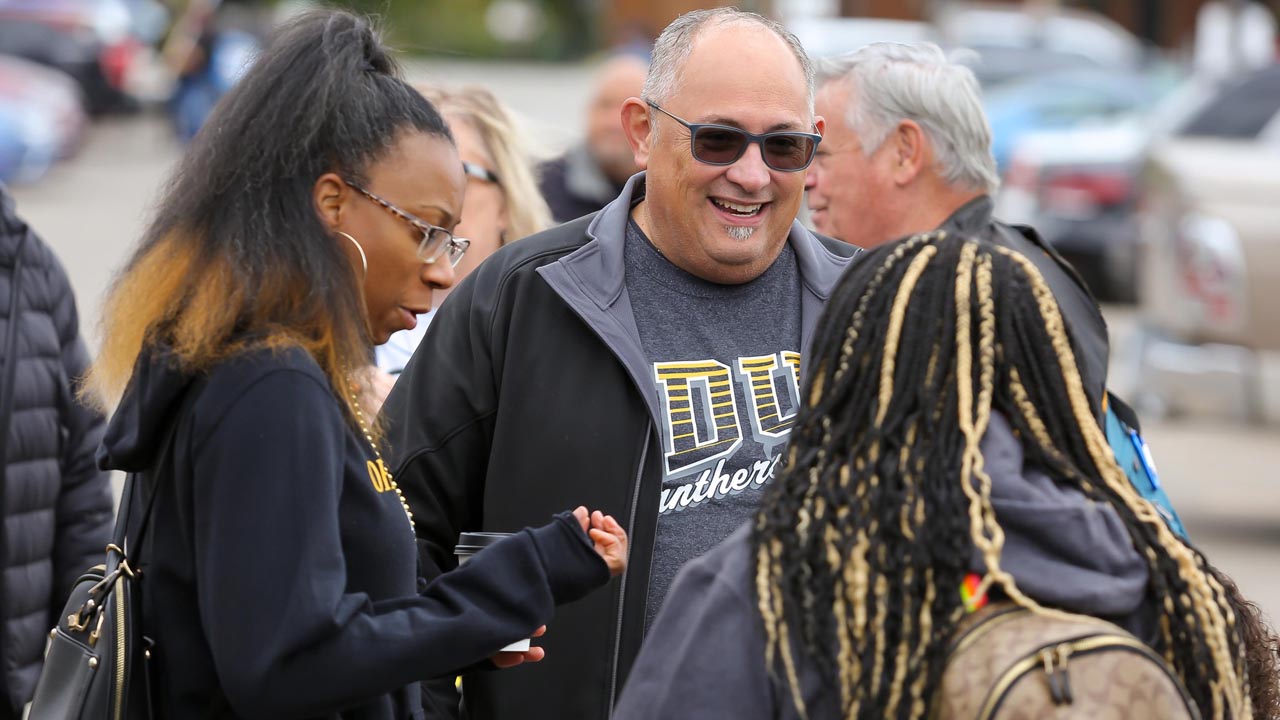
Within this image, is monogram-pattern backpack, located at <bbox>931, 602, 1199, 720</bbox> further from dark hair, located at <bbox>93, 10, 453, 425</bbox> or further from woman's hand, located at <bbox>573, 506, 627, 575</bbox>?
dark hair, located at <bbox>93, 10, 453, 425</bbox>

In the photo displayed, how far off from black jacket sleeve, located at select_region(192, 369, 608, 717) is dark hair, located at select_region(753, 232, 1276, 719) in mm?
542

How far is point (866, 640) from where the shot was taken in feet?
6.81

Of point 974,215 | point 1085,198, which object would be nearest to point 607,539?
point 974,215

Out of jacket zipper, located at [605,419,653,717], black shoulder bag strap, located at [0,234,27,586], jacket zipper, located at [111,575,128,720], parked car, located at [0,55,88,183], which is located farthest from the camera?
parked car, located at [0,55,88,183]

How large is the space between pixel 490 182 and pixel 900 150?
1.22m

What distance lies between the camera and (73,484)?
4.16 metres

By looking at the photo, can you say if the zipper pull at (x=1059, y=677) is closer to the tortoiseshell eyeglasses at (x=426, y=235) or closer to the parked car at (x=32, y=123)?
the tortoiseshell eyeglasses at (x=426, y=235)

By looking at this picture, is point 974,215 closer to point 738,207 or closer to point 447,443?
point 738,207

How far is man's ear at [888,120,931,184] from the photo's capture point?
4.36 m

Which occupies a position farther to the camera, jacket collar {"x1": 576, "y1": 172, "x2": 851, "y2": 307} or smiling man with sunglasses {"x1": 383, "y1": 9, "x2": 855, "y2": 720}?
jacket collar {"x1": 576, "y1": 172, "x2": 851, "y2": 307}

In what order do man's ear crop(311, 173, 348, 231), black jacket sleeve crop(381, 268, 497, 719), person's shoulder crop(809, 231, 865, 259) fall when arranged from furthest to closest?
1. person's shoulder crop(809, 231, 865, 259)
2. black jacket sleeve crop(381, 268, 497, 719)
3. man's ear crop(311, 173, 348, 231)

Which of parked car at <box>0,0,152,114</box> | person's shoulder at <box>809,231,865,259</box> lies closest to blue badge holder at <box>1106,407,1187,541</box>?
person's shoulder at <box>809,231,865,259</box>

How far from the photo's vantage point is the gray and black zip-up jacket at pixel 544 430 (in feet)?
10.4

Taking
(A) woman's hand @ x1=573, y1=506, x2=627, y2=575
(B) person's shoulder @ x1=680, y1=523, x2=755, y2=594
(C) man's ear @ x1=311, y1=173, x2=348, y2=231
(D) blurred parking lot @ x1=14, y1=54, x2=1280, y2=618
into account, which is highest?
(C) man's ear @ x1=311, y1=173, x2=348, y2=231
